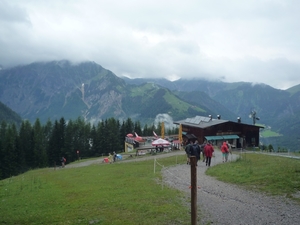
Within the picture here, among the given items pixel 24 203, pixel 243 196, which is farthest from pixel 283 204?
pixel 24 203

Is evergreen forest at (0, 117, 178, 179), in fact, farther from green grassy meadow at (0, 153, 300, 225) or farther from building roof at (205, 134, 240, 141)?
green grassy meadow at (0, 153, 300, 225)

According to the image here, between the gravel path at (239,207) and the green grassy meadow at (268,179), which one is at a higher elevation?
the green grassy meadow at (268,179)

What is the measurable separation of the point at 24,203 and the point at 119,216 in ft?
27.5

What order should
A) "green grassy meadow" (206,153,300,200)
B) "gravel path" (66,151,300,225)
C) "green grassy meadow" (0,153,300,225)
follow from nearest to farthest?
"gravel path" (66,151,300,225) → "green grassy meadow" (0,153,300,225) → "green grassy meadow" (206,153,300,200)

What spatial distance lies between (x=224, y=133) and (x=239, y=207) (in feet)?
202

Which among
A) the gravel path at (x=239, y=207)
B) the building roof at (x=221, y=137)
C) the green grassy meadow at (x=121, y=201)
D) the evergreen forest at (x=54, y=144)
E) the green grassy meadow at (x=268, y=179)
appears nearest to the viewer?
the gravel path at (x=239, y=207)

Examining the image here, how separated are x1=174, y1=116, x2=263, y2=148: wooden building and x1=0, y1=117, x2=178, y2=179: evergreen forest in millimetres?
31424

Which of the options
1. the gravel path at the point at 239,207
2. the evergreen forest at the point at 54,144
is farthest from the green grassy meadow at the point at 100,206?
the evergreen forest at the point at 54,144

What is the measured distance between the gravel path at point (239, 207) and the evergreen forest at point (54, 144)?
70.5m

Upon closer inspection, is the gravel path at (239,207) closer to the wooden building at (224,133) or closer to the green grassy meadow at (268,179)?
the green grassy meadow at (268,179)

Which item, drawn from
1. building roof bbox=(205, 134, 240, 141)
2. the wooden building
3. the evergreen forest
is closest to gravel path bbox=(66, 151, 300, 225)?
building roof bbox=(205, 134, 240, 141)

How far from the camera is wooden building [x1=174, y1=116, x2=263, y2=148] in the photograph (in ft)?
240

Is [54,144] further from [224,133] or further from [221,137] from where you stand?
[224,133]

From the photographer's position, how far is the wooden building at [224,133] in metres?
73.1
